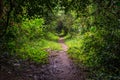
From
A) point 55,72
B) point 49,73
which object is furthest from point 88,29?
point 49,73

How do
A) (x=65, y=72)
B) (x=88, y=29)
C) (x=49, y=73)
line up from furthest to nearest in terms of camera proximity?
(x=88, y=29) → (x=65, y=72) → (x=49, y=73)

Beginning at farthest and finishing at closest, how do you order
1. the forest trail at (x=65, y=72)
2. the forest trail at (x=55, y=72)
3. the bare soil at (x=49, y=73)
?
1. the forest trail at (x=65, y=72)
2. the forest trail at (x=55, y=72)
3. the bare soil at (x=49, y=73)

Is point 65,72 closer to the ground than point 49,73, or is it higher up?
closer to the ground

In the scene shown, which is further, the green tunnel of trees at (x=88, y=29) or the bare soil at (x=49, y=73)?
the green tunnel of trees at (x=88, y=29)

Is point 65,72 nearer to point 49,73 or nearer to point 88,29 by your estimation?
point 49,73

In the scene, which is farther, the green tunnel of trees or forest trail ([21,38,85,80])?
the green tunnel of trees

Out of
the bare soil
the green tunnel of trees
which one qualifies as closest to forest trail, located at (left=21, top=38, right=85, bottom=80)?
the bare soil

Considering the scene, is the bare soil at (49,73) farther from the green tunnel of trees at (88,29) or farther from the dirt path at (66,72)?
the green tunnel of trees at (88,29)

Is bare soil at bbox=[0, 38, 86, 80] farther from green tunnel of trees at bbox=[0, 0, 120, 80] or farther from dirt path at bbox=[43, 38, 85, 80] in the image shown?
green tunnel of trees at bbox=[0, 0, 120, 80]

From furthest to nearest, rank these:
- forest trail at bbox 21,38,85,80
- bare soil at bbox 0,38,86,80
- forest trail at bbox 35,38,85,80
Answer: forest trail at bbox 35,38,85,80 → forest trail at bbox 21,38,85,80 → bare soil at bbox 0,38,86,80

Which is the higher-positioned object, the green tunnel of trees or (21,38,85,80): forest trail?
the green tunnel of trees

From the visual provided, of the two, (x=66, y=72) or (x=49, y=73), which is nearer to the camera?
(x=49, y=73)

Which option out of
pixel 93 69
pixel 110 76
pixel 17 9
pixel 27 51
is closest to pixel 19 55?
pixel 27 51

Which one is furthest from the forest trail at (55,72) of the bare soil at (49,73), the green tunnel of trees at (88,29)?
the green tunnel of trees at (88,29)
